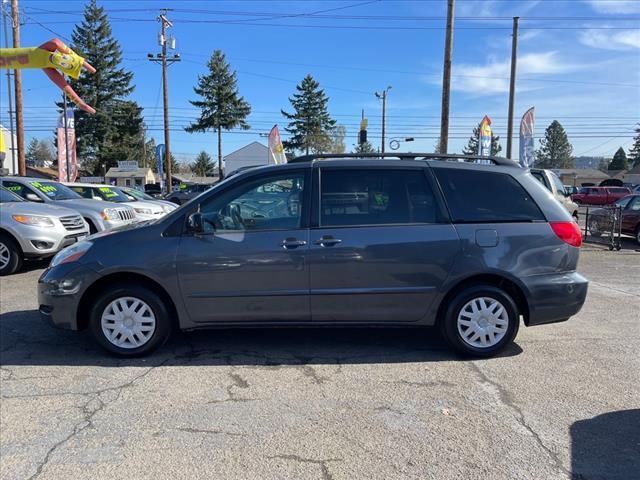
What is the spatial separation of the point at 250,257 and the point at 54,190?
8.57m

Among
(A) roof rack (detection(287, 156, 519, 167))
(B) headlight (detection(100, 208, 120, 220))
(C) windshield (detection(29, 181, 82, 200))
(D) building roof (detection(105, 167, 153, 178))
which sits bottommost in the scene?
(B) headlight (detection(100, 208, 120, 220))

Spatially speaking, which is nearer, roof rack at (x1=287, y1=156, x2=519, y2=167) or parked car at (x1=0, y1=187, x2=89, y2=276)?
roof rack at (x1=287, y1=156, x2=519, y2=167)

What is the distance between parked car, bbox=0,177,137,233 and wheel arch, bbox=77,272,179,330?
18.6ft

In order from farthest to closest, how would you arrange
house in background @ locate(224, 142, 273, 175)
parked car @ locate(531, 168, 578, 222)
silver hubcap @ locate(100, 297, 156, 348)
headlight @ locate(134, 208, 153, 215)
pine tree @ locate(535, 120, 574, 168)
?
pine tree @ locate(535, 120, 574, 168)
house in background @ locate(224, 142, 273, 175)
parked car @ locate(531, 168, 578, 222)
headlight @ locate(134, 208, 153, 215)
silver hubcap @ locate(100, 297, 156, 348)

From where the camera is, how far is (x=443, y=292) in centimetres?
444

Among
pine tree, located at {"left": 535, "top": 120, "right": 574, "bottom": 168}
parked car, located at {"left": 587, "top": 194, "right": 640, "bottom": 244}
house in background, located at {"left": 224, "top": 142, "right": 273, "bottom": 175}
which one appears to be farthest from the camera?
pine tree, located at {"left": 535, "top": 120, "right": 574, "bottom": 168}

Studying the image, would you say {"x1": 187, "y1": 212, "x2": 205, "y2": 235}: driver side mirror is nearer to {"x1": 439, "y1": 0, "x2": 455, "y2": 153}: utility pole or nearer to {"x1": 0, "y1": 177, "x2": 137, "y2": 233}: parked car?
{"x1": 0, "y1": 177, "x2": 137, "y2": 233}: parked car

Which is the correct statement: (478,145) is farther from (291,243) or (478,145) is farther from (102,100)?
(102,100)

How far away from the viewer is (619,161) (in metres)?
111

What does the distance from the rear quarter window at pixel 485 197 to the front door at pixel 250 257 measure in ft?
4.35

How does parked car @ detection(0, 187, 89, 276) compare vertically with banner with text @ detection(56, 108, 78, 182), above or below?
below

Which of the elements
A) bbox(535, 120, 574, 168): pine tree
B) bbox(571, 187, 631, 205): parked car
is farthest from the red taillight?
bbox(535, 120, 574, 168): pine tree

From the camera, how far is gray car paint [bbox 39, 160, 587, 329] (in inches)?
171

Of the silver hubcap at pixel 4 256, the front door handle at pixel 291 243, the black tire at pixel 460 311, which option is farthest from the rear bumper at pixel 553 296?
the silver hubcap at pixel 4 256
